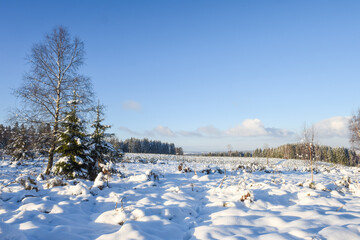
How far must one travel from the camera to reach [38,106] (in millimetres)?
9047

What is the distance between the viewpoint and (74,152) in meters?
7.94

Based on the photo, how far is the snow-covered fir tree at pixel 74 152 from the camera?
7559mm

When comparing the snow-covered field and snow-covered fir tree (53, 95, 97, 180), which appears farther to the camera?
snow-covered fir tree (53, 95, 97, 180)

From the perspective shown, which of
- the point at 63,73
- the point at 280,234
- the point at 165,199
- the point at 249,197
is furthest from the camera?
the point at 63,73

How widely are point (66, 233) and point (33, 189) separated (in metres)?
3.25

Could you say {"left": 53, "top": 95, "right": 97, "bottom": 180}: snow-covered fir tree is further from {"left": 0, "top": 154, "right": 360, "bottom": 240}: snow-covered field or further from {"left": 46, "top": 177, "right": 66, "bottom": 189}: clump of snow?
{"left": 0, "top": 154, "right": 360, "bottom": 240}: snow-covered field

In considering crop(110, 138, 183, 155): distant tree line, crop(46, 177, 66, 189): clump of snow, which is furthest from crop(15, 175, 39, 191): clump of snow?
crop(110, 138, 183, 155): distant tree line

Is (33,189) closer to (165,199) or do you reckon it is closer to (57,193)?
(57,193)

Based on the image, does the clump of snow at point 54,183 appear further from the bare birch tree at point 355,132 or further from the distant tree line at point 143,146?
the distant tree line at point 143,146

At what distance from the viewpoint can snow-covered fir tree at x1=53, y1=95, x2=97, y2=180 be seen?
7.56 m

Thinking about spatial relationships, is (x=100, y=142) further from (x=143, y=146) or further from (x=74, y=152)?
(x=143, y=146)

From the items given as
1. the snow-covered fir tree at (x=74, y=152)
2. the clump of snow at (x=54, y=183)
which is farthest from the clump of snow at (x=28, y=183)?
the snow-covered fir tree at (x=74, y=152)

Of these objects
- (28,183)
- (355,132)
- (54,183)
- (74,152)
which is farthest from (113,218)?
(355,132)

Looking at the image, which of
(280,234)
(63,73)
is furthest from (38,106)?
(280,234)
